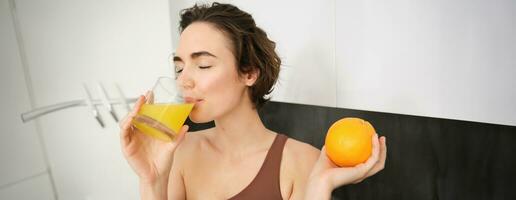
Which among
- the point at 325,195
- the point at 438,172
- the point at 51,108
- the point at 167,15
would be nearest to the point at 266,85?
the point at 325,195

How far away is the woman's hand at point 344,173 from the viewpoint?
0.63 meters

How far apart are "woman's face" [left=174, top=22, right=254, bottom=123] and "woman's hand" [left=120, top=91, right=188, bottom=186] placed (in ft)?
0.25

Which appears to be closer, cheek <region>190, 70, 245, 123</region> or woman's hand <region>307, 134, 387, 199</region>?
woman's hand <region>307, 134, 387, 199</region>

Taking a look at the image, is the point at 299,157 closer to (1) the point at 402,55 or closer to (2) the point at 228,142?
(2) the point at 228,142

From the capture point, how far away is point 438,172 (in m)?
0.75

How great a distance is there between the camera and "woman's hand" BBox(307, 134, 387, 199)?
2.05 feet

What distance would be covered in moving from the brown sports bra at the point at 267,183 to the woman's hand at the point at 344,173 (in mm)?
160

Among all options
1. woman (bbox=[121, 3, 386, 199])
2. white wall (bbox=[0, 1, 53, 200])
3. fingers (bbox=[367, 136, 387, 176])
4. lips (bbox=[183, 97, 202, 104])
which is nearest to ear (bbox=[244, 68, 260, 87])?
woman (bbox=[121, 3, 386, 199])

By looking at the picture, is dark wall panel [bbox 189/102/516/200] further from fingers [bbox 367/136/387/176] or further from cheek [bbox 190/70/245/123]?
cheek [bbox 190/70/245/123]

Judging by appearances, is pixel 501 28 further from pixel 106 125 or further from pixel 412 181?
pixel 106 125

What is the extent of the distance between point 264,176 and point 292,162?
84mm

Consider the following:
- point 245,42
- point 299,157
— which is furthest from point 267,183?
point 245,42

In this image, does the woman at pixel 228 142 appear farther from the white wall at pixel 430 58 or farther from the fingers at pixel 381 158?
the white wall at pixel 430 58

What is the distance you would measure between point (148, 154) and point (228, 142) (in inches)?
9.3
